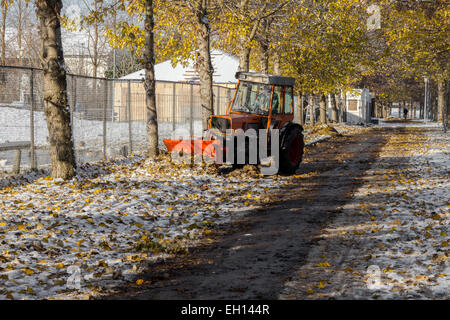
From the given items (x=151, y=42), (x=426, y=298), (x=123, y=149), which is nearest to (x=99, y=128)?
(x=123, y=149)

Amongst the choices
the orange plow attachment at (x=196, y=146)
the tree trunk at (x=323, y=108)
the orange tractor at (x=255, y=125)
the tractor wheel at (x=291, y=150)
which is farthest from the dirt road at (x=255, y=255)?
the tree trunk at (x=323, y=108)

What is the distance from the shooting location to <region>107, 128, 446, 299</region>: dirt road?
5805 mm

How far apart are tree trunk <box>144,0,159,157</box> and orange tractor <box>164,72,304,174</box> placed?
175 centimetres

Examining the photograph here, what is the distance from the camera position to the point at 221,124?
1392 centimetres

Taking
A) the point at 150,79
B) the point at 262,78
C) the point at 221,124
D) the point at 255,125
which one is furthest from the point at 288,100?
the point at 150,79

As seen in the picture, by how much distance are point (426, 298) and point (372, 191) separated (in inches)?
274

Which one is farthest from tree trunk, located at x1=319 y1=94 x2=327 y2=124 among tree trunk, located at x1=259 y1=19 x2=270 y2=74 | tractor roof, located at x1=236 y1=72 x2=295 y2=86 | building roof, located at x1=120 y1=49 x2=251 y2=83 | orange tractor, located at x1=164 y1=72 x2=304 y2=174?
tractor roof, located at x1=236 y1=72 x2=295 y2=86

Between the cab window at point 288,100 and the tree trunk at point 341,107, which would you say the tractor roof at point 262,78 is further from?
the tree trunk at point 341,107

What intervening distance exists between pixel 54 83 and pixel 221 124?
14.6ft

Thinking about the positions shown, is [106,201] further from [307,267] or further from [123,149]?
[123,149]

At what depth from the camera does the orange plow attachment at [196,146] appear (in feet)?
44.6

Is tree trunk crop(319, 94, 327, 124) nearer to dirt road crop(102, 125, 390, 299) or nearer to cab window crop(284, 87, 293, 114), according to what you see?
cab window crop(284, 87, 293, 114)

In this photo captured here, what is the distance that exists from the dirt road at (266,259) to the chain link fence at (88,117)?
6.34 m

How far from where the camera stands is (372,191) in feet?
40.5
